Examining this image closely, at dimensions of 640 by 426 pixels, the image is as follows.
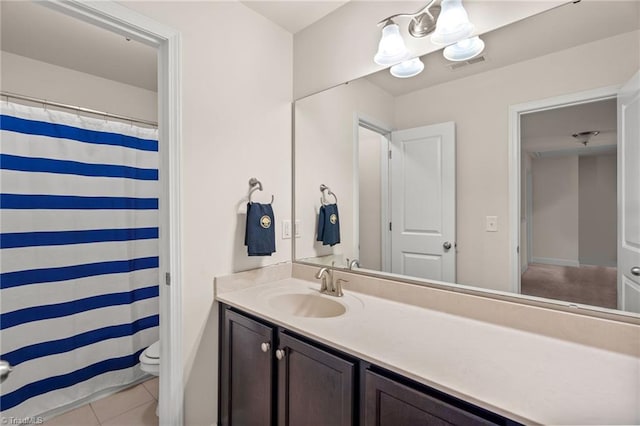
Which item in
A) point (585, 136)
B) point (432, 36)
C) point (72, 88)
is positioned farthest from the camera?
point (72, 88)

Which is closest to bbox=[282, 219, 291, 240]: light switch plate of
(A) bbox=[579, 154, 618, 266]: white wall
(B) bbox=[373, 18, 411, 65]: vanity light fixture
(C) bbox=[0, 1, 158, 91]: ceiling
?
(B) bbox=[373, 18, 411, 65]: vanity light fixture

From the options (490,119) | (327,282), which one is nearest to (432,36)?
(490,119)

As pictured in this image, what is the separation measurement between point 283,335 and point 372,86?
1303mm

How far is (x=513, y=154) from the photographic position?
46.1 inches

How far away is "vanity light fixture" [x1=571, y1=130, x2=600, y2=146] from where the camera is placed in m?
1.02

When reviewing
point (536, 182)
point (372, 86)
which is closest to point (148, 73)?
point (372, 86)

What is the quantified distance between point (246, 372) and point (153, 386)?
129 centimetres

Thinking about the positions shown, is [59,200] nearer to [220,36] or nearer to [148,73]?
A: [148,73]

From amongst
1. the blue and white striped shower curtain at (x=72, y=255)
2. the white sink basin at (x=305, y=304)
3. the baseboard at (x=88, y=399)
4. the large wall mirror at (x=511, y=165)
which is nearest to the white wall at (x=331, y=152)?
the large wall mirror at (x=511, y=165)

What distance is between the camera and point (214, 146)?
152 cm

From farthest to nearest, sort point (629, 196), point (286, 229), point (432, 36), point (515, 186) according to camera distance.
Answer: point (286, 229) < point (432, 36) < point (515, 186) < point (629, 196)

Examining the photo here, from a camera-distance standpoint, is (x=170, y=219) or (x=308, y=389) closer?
(x=308, y=389)

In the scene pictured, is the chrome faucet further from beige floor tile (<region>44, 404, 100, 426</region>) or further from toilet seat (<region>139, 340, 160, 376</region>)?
beige floor tile (<region>44, 404, 100, 426</region>)

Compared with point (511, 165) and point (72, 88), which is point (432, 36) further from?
point (72, 88)
